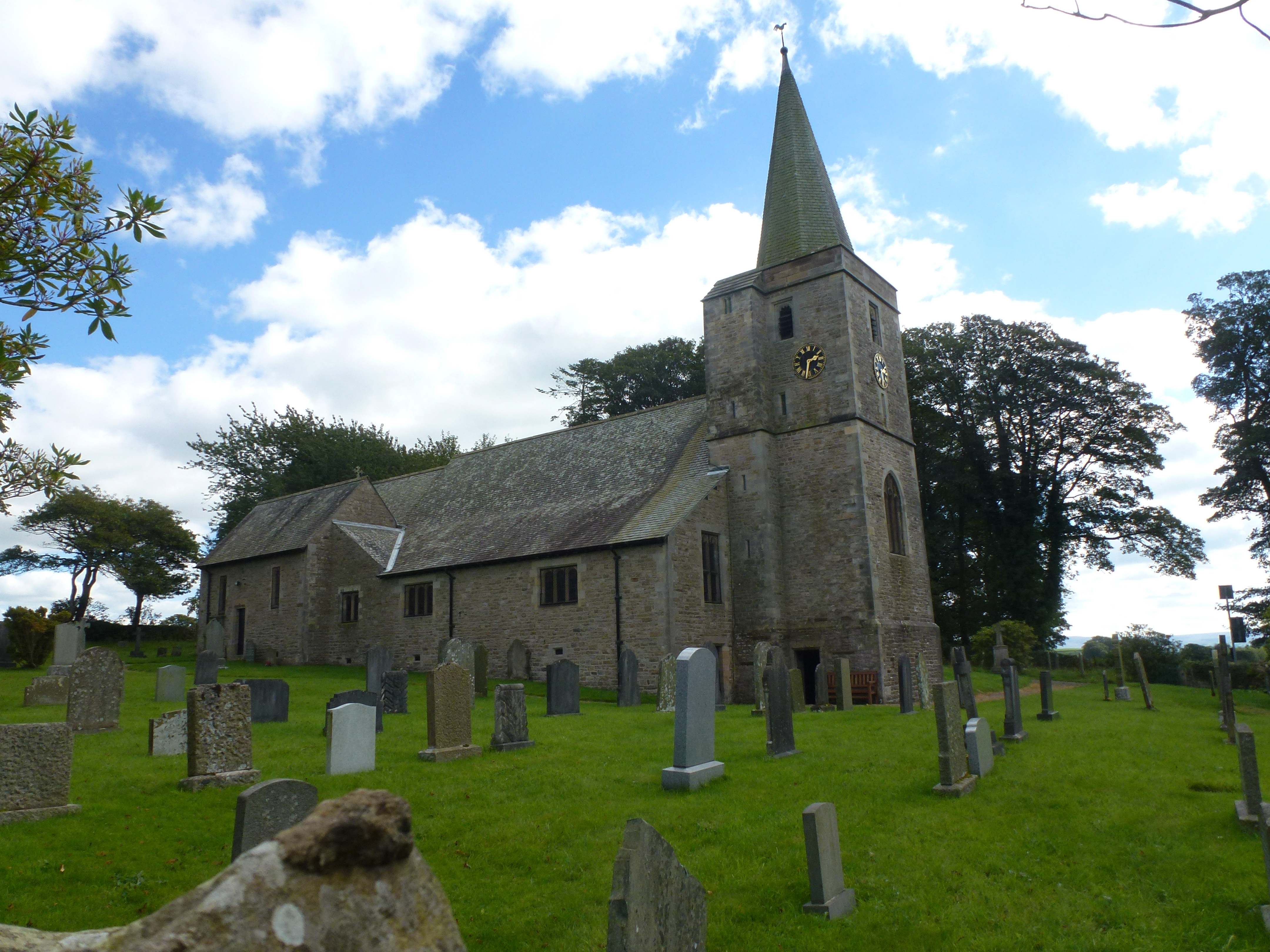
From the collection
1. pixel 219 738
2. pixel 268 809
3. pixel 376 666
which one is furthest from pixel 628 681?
pixel 268 809

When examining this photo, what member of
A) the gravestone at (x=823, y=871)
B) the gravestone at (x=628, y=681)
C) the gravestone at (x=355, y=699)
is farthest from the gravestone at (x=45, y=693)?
the gravestone at (x=823, y=871)

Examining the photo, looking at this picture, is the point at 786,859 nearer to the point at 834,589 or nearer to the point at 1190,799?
the point at 1190,799

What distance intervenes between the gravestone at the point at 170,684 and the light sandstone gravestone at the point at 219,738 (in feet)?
29.1

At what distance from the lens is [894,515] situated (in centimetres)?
2416

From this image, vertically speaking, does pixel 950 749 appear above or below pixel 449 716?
below

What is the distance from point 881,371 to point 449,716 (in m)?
18.7

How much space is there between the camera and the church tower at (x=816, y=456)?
72.7 feet

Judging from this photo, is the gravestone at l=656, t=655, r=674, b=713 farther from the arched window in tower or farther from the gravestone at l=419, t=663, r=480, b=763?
the arched window in tower

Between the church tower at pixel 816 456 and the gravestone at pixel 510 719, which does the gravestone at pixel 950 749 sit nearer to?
the gravestone at pixel 510 719

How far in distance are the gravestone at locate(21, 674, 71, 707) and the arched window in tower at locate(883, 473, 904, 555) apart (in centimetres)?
1982

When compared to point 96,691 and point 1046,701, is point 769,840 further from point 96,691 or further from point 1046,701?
point 96,691

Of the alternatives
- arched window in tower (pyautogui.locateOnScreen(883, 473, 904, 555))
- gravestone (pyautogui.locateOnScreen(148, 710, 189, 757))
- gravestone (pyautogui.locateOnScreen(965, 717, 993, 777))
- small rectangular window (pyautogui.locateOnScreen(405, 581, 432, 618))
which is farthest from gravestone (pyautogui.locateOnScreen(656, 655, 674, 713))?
small rectangular window (pyautogui.locateOnScreen(405, 581, 432, 618))

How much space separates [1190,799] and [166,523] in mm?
47822

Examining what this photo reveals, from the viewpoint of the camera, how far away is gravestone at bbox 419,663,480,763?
10258mm
